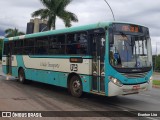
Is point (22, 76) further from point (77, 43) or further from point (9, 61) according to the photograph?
point (77, 43)

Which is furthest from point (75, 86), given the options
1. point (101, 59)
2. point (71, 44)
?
point (101, 59)

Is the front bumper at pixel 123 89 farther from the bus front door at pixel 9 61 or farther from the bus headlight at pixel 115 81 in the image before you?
the bus front door at pixel 9 61

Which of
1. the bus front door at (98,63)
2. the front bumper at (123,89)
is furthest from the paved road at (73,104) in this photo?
the bus front door at (98,63)

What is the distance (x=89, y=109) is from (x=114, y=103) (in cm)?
186

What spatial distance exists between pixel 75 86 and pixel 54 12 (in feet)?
108

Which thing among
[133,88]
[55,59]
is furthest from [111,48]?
[55,59]

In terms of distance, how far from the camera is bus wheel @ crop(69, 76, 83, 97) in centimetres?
1319

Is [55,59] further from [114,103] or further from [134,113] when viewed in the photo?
[134,113]

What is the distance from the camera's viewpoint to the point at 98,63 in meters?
12.0

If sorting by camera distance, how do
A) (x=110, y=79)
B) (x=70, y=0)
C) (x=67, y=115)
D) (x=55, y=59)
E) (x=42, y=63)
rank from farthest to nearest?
(x=70, y=0) < (x=42, y=63) < (x=55, y=59) < (x=110, y=79) < (x=67, y=115)

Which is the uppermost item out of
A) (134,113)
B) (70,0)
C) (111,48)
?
(70,0)

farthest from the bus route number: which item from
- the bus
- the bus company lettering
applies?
the bus company lettering

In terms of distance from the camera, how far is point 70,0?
151 feet

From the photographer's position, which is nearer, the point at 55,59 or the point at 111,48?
the point at 111,48
